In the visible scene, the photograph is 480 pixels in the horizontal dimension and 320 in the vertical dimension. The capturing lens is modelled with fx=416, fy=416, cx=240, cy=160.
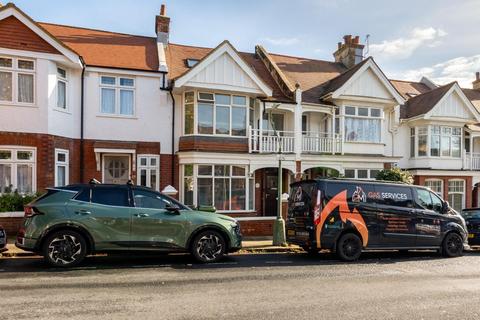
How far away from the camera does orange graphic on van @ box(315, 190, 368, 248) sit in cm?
1070

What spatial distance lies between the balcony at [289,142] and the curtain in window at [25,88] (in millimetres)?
8200

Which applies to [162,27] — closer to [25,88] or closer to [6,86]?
[25,88]

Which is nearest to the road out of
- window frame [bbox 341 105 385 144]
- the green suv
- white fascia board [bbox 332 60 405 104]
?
the green suv

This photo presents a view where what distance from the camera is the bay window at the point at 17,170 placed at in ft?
45.0

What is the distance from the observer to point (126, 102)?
16.4 m

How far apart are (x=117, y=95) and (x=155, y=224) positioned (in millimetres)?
8342

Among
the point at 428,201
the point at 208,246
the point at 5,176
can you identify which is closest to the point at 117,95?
the point at 5,176

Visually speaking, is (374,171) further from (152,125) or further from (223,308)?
(223,308)

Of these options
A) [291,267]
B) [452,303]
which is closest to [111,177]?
[291,267]

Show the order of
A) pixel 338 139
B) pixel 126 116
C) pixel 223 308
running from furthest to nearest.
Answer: pixel 338 139 < pixel 126 116 < pixel 223 308

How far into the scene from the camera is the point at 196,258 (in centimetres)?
966

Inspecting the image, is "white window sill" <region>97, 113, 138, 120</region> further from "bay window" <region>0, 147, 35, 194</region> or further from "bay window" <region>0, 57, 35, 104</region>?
"bay window" <region>0, 147, 35, 194</region>

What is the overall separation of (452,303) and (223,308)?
12.1 feet

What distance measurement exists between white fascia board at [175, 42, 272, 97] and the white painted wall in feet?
4.45
